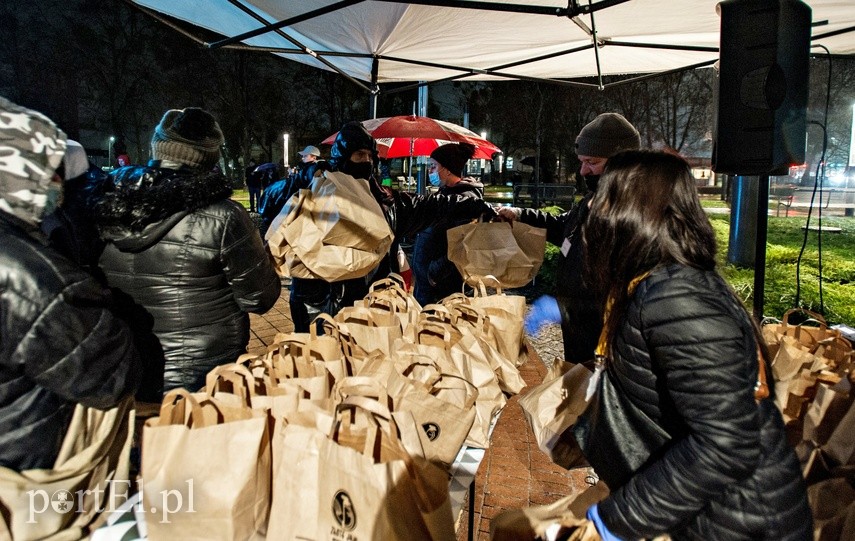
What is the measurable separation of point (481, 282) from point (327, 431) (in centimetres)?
155

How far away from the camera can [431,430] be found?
1.66m

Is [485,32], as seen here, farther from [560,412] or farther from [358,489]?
[358,489]

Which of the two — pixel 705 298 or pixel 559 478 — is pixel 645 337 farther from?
pixel 559 478

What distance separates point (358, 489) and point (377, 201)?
2.10 metres

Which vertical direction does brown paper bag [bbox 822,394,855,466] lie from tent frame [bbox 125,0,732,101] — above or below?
below

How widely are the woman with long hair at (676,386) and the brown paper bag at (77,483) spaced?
1.41 m

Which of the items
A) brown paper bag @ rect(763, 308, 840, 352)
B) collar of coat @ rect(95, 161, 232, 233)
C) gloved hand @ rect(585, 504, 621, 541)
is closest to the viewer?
gloved hand @ rect(585, 504, 621, 541)

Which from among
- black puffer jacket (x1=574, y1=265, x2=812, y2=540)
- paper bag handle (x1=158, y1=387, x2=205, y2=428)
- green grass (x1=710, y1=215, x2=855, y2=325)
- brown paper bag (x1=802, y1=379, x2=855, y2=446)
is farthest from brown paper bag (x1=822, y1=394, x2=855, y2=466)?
paper bag handle (x1=158, y1=387, x2=205, y2=428)

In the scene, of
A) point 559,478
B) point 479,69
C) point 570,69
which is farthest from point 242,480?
point 570,69

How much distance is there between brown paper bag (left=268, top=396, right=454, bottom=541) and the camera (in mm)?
1300

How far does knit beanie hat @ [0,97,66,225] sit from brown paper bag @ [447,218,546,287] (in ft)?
7.36

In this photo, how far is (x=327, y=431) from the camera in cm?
146

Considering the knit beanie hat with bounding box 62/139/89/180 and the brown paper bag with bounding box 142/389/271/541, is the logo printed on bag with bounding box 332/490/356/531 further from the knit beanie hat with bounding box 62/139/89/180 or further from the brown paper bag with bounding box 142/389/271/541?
the knit beanie hat with bounding box 62/139/89/180

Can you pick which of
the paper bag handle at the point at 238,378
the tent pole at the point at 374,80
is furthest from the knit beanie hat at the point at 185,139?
the tent pole at the point at 374,80
